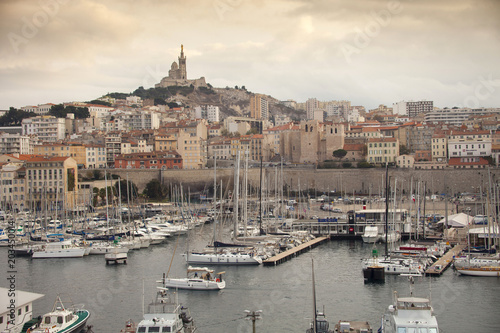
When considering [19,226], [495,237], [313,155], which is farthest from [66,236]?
[313,155]

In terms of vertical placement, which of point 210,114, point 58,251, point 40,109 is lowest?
point 58,251

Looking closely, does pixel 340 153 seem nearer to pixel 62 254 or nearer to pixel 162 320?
pixel 62 254

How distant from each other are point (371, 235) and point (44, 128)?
52205mm

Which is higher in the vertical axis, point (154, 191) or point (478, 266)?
point (154, 191)

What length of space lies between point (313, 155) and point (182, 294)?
41568mm

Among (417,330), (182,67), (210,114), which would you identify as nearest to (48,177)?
(417,330)

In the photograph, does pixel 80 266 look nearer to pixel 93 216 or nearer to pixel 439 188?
pixel 93 216

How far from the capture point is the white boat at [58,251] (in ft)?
94.1

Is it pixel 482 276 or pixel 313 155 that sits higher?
pixel 313 155

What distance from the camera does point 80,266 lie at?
2659 centimetres

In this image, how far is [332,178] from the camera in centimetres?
5491

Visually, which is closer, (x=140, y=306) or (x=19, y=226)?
(x=140, y=306)

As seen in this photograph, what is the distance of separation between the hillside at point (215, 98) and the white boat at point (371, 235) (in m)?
77.3

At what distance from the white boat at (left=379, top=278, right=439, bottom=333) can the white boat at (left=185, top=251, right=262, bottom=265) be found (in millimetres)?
11911
